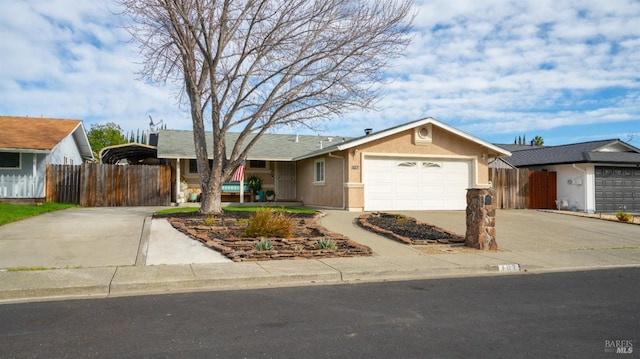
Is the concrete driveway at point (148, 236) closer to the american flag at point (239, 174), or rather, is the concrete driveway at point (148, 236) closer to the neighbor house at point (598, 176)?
the neighbor house at point (598, 176)

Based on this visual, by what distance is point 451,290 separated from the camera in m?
7.36

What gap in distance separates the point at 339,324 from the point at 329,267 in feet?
11.0

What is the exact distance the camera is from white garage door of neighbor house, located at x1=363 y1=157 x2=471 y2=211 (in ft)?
61.7

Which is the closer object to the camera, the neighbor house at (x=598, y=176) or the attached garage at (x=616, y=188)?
the neighbor house at (x=598, y=176)

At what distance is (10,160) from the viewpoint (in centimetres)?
2061

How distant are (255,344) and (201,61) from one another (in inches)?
501

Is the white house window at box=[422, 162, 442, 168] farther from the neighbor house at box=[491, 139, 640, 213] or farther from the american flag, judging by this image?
the american flag

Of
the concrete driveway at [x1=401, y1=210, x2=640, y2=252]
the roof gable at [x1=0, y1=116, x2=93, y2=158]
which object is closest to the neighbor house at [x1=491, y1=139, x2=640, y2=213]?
the concrete driveway at [x1=401, y1=210, x2=640, y2=252]

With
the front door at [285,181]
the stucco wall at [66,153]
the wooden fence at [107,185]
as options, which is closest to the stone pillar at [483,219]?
the front door at [285,181]

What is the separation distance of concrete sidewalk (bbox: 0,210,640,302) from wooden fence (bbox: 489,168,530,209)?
7.65 m

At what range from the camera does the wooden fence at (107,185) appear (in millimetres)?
20406

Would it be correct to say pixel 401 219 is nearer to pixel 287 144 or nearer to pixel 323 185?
pixel 323 185

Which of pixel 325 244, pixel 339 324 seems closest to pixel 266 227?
pixel 325 244

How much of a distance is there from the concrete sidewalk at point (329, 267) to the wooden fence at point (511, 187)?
25.1 feet
